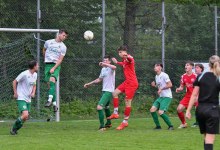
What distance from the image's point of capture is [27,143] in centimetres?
622

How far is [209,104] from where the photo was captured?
4590 millimetres

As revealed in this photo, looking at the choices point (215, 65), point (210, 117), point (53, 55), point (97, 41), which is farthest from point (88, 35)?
point (210, 117)

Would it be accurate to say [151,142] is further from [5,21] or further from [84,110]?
[5,21]

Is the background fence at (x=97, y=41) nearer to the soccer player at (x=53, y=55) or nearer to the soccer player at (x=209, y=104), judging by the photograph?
the soccer player at (x=53, y=55)

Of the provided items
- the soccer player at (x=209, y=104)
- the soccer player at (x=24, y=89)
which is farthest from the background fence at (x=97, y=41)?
the soccer player at (x=209, y=104)

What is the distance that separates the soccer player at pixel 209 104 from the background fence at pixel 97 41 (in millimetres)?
7584

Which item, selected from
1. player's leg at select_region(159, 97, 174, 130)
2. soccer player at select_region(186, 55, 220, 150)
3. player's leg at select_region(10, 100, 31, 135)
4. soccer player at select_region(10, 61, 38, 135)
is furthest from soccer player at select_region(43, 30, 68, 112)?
soccer player at select_region(186, 55, 220, 150)

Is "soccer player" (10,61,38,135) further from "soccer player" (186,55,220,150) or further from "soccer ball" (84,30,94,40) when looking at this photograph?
"soccer player" (186,55,220,150)

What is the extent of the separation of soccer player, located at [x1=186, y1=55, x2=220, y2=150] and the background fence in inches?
299

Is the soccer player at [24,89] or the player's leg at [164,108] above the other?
the soccer player at [24,89]

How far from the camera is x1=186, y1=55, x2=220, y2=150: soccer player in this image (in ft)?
14.8

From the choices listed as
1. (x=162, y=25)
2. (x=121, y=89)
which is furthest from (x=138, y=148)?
(x=162, y=25)

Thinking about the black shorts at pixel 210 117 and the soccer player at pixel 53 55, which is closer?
the black shorts at pixel 210 117

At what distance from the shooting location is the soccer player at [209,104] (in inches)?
178
